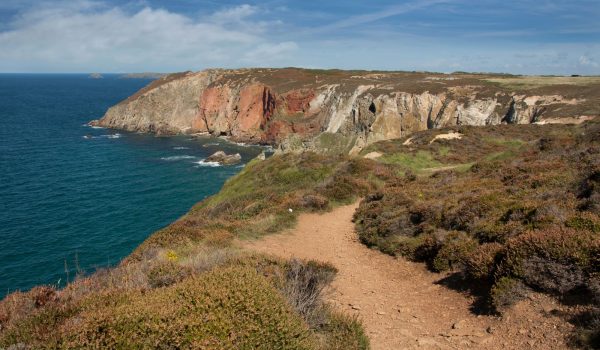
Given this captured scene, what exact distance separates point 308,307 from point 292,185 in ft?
59.0

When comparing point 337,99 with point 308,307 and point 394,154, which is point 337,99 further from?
point 308,307

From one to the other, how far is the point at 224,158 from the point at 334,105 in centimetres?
2334

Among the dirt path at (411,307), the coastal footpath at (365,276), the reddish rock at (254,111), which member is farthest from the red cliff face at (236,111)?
the dirt path at (411,307)

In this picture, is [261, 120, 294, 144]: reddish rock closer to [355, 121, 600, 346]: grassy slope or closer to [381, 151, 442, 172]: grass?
[381, 151, 442, 172]: grass

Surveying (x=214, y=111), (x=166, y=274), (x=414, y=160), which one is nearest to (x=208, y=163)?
(x=214, y=111)

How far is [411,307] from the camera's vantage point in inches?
355

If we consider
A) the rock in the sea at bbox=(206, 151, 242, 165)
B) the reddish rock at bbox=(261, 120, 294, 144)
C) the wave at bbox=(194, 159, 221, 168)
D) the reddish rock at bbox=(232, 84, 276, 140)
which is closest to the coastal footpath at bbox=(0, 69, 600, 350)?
the wave at bbox=(194, 159, 221, 168)

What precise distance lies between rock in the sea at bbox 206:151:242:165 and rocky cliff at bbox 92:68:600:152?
30.7ft

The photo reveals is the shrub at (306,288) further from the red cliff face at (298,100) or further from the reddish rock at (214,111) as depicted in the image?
the reddish rock at (214,111)

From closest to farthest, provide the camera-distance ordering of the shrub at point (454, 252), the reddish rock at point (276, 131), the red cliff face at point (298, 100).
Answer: the shrub at point (454, 252), the reddish rock at point (276, 131), the red cliff face at point (298, 100)

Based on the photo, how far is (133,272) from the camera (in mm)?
8117

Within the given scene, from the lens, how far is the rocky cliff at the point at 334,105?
49.8m

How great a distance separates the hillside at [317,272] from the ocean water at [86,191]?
9.85m

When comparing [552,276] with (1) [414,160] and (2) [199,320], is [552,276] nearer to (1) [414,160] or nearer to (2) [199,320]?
(2) [199,320]
